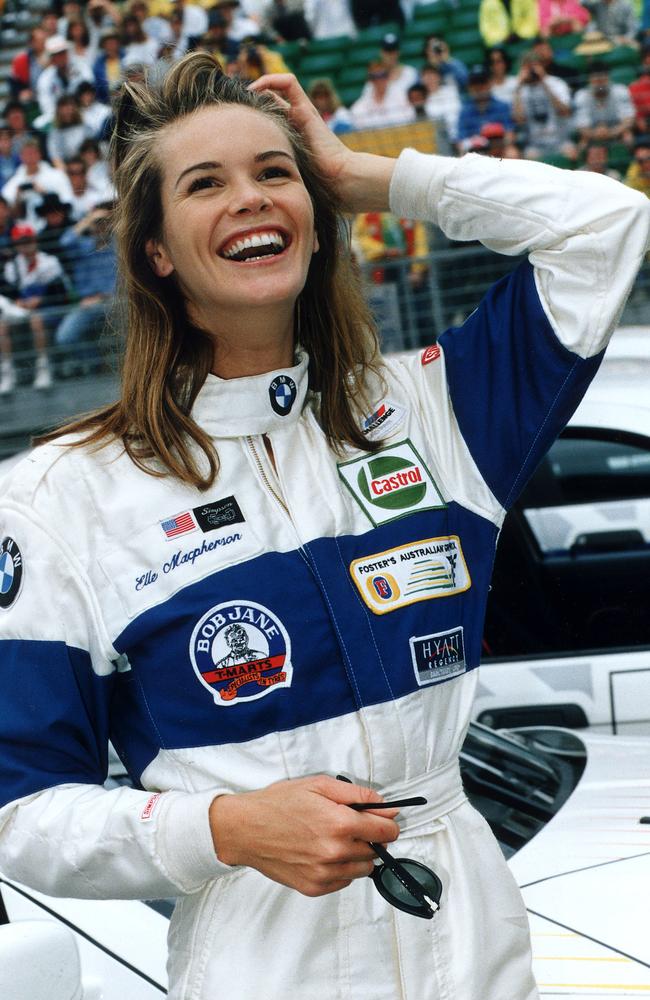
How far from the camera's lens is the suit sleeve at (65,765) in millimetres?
1467

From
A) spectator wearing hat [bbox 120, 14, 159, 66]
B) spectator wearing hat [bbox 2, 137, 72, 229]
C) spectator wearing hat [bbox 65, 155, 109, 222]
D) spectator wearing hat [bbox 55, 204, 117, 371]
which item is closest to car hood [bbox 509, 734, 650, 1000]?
spectator wearing hat [bbox 55, 204, 117, 371]

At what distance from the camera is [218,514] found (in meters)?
1.64

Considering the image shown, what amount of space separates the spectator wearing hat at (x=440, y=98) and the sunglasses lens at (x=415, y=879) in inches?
310

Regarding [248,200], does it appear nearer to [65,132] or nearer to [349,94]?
[65,132]

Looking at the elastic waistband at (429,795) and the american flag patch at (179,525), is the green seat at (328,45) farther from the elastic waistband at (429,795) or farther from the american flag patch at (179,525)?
the elastic waistband at (429,795)

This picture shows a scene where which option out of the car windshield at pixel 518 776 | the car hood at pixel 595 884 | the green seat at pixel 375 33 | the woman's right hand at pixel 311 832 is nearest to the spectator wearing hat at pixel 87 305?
the green seat at pixel 375 33

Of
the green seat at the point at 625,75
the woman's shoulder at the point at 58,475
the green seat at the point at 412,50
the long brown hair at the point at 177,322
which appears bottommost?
the green seat at the point at 625,75

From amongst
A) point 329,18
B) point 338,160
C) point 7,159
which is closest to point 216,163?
point 338,160

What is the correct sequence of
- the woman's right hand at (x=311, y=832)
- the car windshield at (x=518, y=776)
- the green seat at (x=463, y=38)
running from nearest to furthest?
the woman's right hand at (x=311, y=832) → the car windshield at (x=518, y=776) → the green seat at (x=463, y=38)

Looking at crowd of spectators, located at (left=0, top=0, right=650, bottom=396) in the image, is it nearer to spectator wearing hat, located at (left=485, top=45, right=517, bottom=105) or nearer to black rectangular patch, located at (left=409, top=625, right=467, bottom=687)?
spectator wearing hat, located at (left=485, top=45, right=517, bottom=105)

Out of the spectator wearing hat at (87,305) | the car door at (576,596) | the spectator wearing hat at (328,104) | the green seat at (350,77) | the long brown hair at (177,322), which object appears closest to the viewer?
the long brown hair at (177,322)

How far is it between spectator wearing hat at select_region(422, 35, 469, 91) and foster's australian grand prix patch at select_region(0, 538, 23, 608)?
28.1 feet

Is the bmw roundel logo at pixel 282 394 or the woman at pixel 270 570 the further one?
the bmw roundel logo at pixel 282 394

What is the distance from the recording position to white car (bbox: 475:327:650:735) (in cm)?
330
